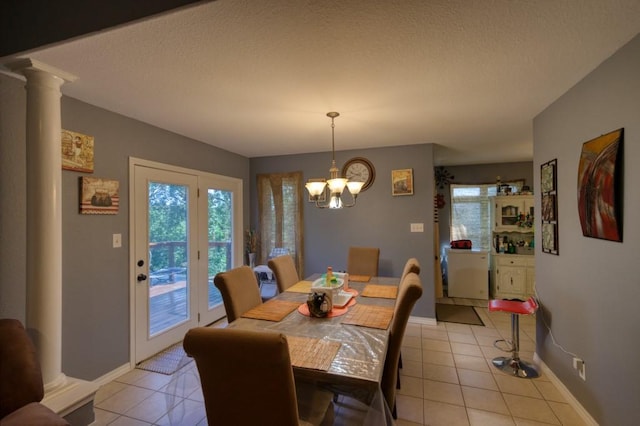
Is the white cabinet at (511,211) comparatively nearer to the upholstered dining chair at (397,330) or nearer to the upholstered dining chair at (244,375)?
the upholstered dining chair at (397,330)

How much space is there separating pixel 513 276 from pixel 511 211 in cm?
108

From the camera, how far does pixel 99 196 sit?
7.59ft

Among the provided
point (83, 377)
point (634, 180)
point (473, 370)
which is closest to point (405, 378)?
point (473, 370)

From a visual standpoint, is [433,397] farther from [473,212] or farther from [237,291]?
[473,212]

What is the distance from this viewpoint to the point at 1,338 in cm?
140

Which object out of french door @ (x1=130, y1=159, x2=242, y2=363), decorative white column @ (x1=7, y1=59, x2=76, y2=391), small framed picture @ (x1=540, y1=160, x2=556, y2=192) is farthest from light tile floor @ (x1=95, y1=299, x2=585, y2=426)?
small framed picture @ (x1=540, y1=160, x2=556, y2=192)

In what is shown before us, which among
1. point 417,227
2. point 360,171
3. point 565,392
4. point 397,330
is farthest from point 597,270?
point 360,171

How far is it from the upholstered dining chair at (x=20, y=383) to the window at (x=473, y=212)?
5450 millimetres

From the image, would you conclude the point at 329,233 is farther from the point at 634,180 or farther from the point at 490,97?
the point at 634,180

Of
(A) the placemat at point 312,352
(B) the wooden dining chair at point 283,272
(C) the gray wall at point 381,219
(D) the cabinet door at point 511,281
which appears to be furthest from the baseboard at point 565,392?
(B) the wooden dining chair at point 283,272

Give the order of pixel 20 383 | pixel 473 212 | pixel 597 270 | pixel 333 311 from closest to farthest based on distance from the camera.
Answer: pixel 20 383 → pixel 597 270 → pixel 333 311 → pixel 473 212

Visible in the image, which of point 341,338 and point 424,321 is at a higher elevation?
point 341,338

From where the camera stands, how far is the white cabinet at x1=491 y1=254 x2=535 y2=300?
4387mm

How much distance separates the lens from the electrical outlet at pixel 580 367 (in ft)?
6.23
